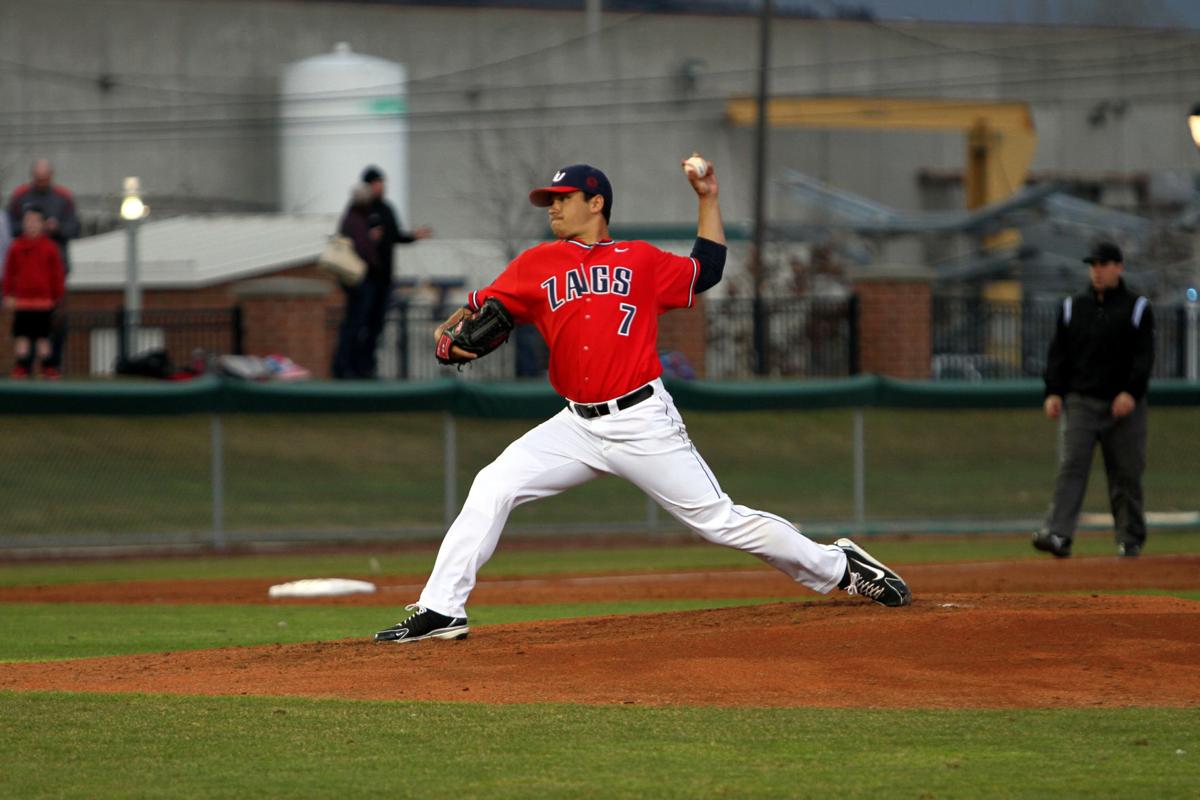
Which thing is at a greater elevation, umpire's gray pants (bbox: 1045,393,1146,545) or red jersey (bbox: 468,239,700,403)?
red jersey (bbox: 468,239,700,403)

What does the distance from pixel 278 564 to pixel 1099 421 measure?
724 cm

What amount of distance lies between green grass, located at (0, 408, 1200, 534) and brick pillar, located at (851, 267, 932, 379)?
3.86 m

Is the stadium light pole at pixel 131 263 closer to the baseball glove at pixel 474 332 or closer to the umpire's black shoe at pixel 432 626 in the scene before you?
the umpire's black shoe at pixel 432 626

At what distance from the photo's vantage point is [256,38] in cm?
4556

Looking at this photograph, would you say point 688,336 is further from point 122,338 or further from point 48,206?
point 48,206

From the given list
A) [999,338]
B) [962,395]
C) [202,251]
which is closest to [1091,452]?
[962,395]

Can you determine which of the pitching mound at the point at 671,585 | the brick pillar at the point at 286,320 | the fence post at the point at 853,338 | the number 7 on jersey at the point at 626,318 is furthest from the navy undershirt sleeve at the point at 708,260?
the fence post at the point at 853,338

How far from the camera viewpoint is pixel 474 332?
7629 mm

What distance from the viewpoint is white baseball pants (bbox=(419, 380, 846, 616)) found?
7664mm

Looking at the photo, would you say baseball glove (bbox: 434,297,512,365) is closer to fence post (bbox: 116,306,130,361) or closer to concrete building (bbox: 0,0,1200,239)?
fence post (bbox: 116,306,130,361)

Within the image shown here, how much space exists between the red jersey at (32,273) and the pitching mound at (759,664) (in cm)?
1211

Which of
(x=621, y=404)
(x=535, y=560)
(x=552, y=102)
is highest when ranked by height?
(x=552, y=102)

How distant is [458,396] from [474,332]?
10333mm

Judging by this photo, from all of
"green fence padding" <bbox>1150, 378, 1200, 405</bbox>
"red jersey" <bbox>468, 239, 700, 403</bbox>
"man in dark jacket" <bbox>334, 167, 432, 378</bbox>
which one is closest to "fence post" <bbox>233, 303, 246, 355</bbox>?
"man in dark jacket" <bbox>334, 167, 432, 378</bbox>
